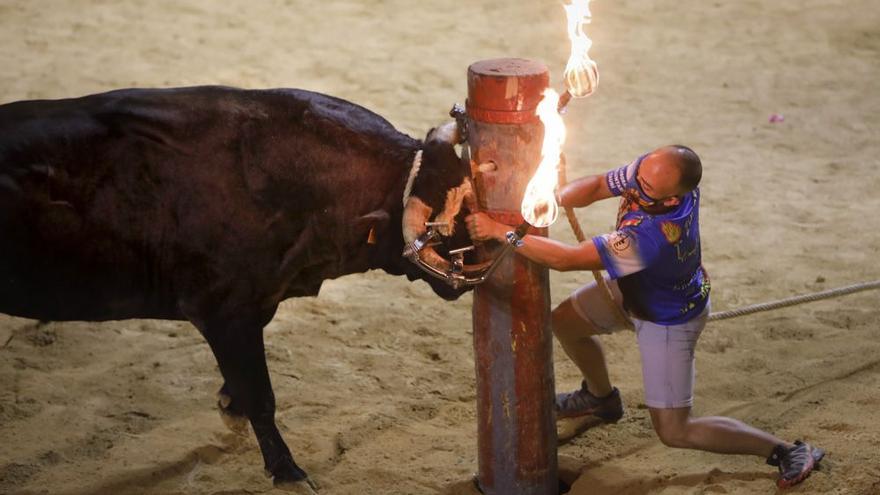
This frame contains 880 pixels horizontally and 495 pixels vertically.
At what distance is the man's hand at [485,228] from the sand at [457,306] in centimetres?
132

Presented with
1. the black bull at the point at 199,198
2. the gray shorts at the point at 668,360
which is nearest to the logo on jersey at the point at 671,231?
the gray shorts at the point at 668,360

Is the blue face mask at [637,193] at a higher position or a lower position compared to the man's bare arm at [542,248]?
higher

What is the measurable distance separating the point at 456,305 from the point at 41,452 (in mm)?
2565

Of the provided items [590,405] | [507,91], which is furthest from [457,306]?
[507,91]

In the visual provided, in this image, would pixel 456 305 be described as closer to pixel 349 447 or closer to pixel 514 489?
pixel 349 447

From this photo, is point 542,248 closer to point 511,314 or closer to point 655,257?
point 511,314

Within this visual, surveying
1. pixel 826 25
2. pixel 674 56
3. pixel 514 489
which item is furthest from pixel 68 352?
pixel 826 25

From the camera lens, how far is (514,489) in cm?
493

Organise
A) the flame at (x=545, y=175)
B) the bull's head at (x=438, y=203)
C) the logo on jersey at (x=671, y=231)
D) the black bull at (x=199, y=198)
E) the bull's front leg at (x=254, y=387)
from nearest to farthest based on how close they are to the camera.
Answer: the flame at (x=545, y=175)
the bull's head at (x=438, y=203)
the logo on jersey at (x=671, y=231)
the black bull at (x=199, y=198)
the bull's front leg at (x=254, y=387)

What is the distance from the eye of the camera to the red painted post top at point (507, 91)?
14.1 ft

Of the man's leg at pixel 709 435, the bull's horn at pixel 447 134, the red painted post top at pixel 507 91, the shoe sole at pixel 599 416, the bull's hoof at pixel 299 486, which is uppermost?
the red painted post top at pixel 507 91

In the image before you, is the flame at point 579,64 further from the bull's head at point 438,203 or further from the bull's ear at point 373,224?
the bull's ear at point 373,224

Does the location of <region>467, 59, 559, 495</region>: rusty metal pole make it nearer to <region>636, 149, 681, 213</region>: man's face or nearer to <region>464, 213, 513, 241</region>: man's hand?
<region>464, 213, 513, 241</region>: man's hand

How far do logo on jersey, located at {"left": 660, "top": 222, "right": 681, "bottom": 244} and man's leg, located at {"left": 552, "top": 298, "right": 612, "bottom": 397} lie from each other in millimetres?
839
